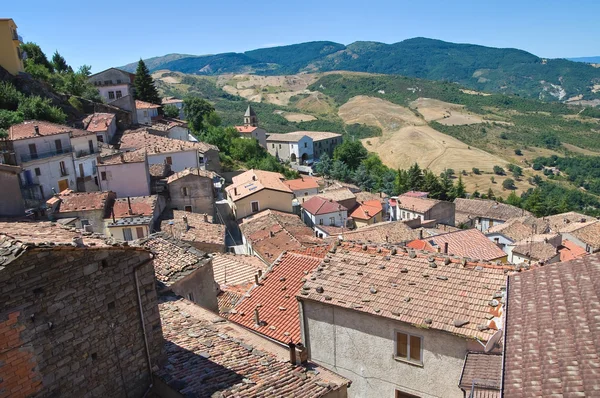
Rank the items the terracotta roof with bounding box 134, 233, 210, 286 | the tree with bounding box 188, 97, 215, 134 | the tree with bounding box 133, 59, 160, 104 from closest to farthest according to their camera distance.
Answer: the terracotta roof with bounding box 134, 233, 210, 286 → the tree with bounding box 133, 59, 160, 104 → the tree with bounding box 188, 97, 215, 134

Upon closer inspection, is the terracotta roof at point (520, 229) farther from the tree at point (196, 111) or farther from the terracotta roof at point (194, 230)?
the tree at point (196, 111)

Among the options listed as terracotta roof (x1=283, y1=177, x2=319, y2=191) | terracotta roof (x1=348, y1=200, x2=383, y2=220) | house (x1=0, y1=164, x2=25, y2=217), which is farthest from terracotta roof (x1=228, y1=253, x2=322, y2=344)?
terracotta roof (x1=283, y1=177, x2=319, y2=191)

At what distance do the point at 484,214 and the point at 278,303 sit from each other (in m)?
57.7

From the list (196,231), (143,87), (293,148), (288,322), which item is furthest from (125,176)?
(293,148)

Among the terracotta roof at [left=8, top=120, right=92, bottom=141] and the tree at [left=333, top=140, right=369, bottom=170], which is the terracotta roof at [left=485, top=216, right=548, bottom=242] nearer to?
the tree at [left=333, top=140, right=369, bottom=170]

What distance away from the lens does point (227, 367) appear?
8.77 m

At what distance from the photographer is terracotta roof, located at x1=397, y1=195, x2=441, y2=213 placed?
184 feet

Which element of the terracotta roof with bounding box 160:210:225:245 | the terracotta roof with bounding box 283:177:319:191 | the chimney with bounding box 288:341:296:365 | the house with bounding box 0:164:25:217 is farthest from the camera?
the terracotta roof with bounding box 283:177:319:191

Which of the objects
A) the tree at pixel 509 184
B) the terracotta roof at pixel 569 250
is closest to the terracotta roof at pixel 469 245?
the terracotta roof at pixel 569 250

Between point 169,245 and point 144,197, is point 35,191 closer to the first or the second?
point 144,197

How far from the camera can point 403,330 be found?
9625 mm

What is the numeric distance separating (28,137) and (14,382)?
28889 mm

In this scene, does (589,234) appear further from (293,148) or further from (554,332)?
(293,148)

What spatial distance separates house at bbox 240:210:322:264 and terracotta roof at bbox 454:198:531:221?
36111 millimetres
